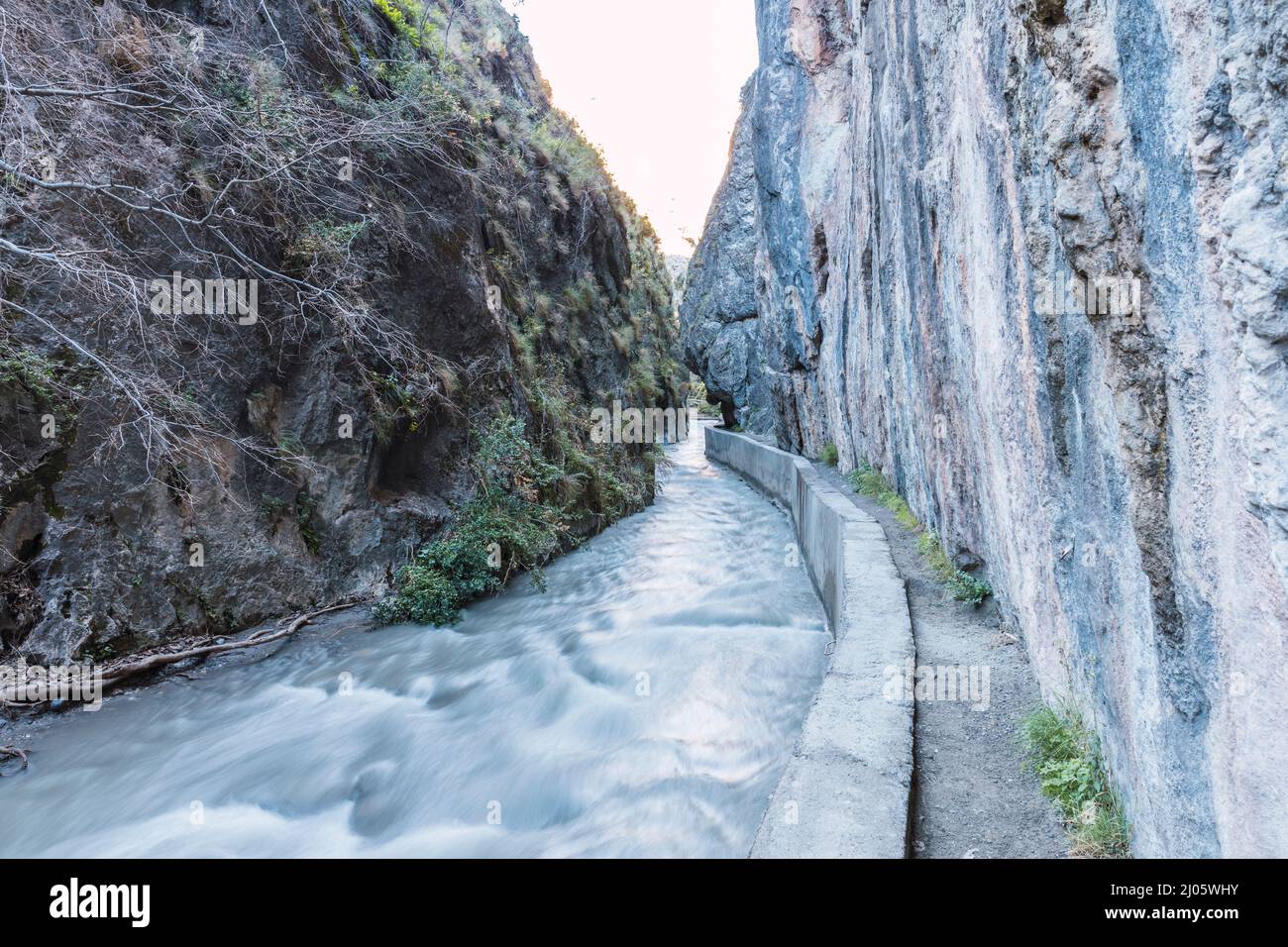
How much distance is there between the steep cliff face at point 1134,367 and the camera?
1.52 meters

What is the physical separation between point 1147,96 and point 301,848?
5.84 m

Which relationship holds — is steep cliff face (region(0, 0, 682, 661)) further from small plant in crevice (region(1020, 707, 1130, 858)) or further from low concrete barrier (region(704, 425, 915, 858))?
small plant in crevice (region(1020, 707, 1130, 858))

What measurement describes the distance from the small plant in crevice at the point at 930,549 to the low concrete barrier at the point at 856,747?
0.43 m

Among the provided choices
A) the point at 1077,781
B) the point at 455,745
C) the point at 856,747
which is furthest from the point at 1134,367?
the point at 455,745

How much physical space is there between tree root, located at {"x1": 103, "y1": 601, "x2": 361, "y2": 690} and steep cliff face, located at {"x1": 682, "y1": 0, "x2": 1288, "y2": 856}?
22.1 feet

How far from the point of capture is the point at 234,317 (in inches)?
293

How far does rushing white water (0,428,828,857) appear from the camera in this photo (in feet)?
15.6

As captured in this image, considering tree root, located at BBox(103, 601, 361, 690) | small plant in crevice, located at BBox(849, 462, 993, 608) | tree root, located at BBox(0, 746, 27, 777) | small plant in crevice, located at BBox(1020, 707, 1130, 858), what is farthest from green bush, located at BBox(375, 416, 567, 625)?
small plant in crevice, located at BBox(1020, 707, 1130, 858)

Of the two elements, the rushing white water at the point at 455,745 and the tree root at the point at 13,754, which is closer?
the rushing white water at the point at 455,745

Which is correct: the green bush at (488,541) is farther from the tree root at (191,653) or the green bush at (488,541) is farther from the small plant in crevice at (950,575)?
the small plant in crevice at (950,575)

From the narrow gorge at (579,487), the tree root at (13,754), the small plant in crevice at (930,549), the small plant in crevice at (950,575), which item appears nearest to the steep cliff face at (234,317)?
the narrow gorge at (579,487)
